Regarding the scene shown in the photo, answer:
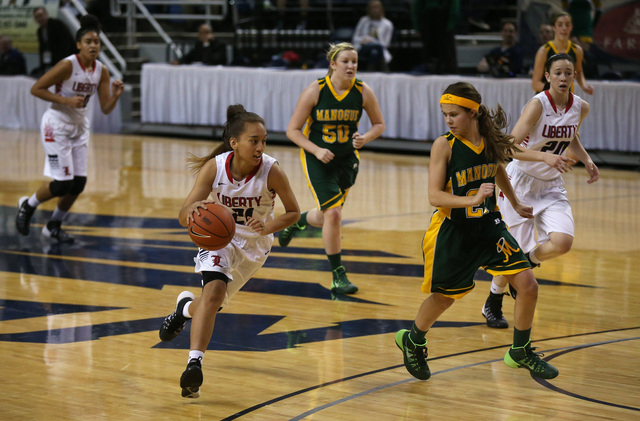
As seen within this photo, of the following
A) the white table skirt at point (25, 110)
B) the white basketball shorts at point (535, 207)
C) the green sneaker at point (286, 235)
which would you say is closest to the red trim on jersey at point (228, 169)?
the white basketball shorts at point (535, 207)

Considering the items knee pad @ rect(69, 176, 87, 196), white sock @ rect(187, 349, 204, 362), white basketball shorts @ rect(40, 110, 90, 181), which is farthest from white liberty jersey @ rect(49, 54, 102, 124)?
white sock @ rect(187, 349, 204, 362)

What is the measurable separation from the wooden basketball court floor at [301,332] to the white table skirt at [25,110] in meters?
8.06

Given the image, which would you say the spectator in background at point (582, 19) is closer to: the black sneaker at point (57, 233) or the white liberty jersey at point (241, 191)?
the black sneaker at point (57, 233)

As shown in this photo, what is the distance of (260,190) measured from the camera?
4887mm

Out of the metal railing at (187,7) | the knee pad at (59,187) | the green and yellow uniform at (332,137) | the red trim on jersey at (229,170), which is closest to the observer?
the red trim on jersey at (229,170)

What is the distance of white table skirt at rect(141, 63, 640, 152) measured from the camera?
13.4 meters

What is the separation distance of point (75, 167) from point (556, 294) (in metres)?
4.40

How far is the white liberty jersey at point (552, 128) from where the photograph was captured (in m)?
5.88

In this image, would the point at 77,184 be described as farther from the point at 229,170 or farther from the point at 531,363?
the point at 531,363

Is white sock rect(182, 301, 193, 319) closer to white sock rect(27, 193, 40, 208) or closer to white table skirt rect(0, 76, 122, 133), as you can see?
white sock rect(27, 193, 40, 208)

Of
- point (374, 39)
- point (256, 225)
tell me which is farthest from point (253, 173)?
point (374, 39)

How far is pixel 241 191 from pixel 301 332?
1.26 metres

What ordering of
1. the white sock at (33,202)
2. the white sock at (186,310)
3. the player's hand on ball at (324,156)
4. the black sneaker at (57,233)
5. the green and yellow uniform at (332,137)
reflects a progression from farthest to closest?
the white sock at (33,202) → the black sneaker at (57,233) → the green and yellow uniform at (332,137) → the player's hand on ball at (324,156) → the white sock at (186,310)

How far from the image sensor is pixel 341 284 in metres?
6.82
